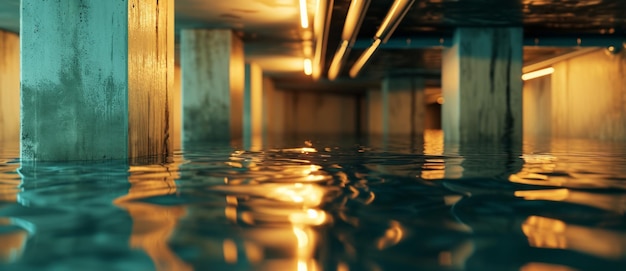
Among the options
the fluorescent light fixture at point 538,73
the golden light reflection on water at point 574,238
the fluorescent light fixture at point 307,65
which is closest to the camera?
the golden light reflection on water at point 574,238

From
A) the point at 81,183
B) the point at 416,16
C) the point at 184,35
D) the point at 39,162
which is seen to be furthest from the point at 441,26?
the point at 81,183

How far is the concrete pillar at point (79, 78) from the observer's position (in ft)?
24.5

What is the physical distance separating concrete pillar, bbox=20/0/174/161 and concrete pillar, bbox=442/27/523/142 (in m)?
13.3

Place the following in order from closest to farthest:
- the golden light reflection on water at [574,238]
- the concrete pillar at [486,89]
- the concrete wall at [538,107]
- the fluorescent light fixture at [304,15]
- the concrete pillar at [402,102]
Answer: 1. the golden light reflection on water at [574,238]
2. the fluorescent light fixture at [304,15]
3. the concrete pillar at [486,89]
4. the concrete wall at [538,107]
5. the concrete pillar at [402,102]

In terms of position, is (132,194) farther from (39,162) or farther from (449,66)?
(449,66)

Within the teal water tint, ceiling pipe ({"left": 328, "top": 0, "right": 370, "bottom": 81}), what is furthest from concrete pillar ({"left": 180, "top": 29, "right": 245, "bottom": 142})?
the teal water tint

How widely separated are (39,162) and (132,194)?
3906 millimetres

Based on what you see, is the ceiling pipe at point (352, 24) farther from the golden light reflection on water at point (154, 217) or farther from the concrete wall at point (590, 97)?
the concrete wall at point (590, 97)

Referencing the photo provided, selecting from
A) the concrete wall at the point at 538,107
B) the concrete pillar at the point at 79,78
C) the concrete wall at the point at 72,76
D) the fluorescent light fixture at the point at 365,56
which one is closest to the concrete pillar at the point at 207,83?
the fluorescent light fixture at the point at 365,56

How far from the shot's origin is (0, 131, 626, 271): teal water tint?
8.04 feet

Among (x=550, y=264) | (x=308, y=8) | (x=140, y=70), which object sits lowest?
(x=550, y=264)

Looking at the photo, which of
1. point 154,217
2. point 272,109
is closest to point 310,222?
point 154,217

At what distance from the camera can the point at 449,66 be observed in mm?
20281

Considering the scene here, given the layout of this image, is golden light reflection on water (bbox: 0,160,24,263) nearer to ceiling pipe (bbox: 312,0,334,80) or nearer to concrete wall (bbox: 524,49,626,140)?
ceiling pipe (bbox: 312,0,334,80)
